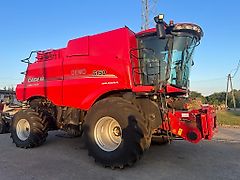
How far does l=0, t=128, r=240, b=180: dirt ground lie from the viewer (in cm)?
562

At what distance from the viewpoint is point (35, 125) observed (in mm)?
8430

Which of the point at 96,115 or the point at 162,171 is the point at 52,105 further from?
the point at 162,171

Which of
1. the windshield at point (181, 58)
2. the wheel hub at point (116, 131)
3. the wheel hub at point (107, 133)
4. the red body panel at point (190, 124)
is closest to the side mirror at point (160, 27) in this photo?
the windshield at point (181, 58)

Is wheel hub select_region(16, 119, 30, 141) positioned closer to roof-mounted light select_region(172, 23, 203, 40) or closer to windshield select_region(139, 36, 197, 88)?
windshield select_region(139, 36, 197, 88)

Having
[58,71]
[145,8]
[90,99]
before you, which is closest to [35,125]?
[58,71]

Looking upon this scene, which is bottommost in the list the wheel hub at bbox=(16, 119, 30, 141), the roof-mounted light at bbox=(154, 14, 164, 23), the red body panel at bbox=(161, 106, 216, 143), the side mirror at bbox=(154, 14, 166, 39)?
the wheel hub at bbox=(16, 119, 30, 141)

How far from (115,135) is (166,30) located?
8.76 feet

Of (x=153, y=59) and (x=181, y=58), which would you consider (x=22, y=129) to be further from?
(x=181, y=58)

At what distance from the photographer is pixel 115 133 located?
22.2 feet

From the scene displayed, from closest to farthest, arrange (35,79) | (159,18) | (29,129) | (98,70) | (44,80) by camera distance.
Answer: (159,18) < (98,70) < (29,129) < (44,80) < (35,79)

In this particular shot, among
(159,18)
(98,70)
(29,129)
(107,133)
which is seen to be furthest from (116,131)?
(29,129)

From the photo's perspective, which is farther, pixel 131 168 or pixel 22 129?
pixel 22 129

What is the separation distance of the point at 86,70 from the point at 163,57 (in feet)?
6.64

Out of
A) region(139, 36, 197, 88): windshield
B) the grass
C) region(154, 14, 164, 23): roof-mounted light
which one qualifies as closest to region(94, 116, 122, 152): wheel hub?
region(139, 36, 197, 88): windshield
